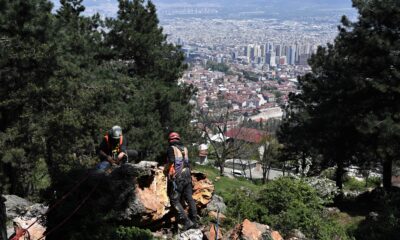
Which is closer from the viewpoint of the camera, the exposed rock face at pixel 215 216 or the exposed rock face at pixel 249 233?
the exposed rock face at pixel 249 233

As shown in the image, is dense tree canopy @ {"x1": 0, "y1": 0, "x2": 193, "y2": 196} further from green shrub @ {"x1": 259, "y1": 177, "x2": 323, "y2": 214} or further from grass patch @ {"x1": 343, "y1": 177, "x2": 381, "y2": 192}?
grass patch @ {"x1": 343, "y1": 177, "x2": 381, "y2": 192}

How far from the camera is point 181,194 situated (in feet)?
22.1

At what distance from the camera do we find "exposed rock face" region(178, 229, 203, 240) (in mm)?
6363

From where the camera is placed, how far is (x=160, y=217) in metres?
6.59

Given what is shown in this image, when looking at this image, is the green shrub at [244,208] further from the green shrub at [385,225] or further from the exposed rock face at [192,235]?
the green shrub at [385,225]

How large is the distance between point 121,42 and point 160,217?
46.7 feet

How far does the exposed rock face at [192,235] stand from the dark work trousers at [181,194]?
0.19 meters

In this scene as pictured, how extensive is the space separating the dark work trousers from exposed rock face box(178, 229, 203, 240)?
187 millimetres

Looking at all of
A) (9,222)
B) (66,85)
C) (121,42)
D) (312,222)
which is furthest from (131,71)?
(312,222)

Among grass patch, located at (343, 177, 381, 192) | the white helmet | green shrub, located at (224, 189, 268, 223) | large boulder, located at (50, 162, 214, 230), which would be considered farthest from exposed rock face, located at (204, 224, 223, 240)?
grass patch, located at (343, 177, 381, 192)

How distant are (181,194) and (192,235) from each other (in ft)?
2.09

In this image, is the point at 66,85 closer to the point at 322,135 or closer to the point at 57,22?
the point at 57,22

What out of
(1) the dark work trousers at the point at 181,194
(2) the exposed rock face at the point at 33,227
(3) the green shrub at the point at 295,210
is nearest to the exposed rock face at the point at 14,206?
(2) the exposed rock face at the point at 33,227

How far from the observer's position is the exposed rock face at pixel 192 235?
251 inches
